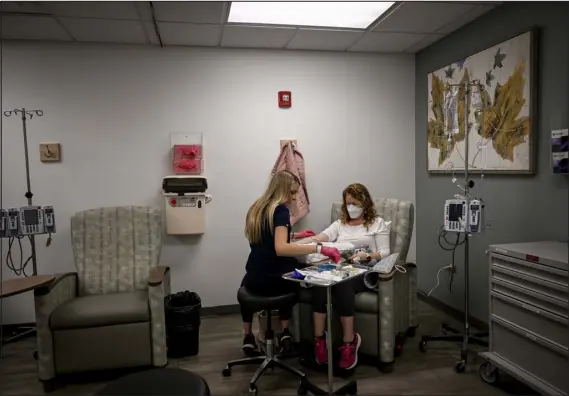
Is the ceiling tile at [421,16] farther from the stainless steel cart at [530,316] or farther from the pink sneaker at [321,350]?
the pink sneaker at [321,350]

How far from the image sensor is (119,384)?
1531mm

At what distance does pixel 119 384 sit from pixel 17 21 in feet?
7.71

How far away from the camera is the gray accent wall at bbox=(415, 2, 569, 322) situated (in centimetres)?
195

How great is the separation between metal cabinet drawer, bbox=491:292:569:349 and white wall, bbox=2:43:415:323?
151cm

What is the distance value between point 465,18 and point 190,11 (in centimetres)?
178

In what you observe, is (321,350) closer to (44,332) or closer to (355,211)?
(355,211)

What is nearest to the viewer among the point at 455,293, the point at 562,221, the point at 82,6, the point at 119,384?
the point at 119,384

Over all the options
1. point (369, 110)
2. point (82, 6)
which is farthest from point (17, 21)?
point (369, 110)

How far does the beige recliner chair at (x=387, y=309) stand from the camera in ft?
7.78

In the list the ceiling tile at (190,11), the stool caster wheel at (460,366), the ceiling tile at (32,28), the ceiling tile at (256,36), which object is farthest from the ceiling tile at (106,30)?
the stool caster wheel at (460,366)

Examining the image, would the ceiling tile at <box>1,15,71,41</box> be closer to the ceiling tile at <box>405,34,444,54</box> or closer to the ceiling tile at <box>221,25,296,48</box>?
the ceiling tile at <box>221,25,296,48</box>

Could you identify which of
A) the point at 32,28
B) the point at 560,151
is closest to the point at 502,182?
the point at 560,151

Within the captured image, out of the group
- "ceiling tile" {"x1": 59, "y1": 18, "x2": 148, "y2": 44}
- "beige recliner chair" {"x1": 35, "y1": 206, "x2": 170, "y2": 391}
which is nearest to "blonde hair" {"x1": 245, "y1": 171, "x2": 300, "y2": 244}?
"beige recliner chair" {"x1": 35, "y1": 206, "x2": 170, "y2": 391}

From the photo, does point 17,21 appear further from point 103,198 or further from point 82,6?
point 103,198
